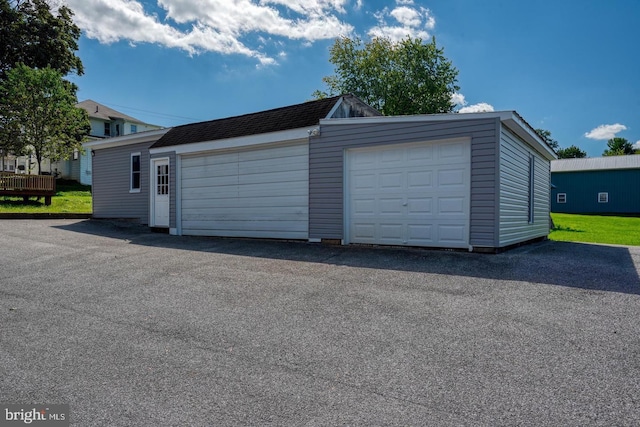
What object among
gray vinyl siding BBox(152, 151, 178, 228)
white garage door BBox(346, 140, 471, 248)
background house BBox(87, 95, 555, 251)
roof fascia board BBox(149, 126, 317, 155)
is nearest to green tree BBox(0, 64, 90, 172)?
background house BBox(87, 95, 555, 251)

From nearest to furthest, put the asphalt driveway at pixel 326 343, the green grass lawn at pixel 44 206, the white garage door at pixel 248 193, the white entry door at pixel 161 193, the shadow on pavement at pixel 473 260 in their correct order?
the asphalt driveway at pixel 326 343, the shadow on pavement at pixel 473 260, the white garage door at pixel 248 193, the white entry door at pixel 161 193, the green grass lawn at pixel 44 206

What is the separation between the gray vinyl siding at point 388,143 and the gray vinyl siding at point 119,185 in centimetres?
820

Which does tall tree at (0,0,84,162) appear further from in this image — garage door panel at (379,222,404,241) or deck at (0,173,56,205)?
garage door panel at (379,222,404,241)

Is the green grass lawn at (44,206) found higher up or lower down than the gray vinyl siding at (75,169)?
lower down

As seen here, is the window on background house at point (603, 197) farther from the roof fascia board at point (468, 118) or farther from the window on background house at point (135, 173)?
the window on background house at point (135, 173)

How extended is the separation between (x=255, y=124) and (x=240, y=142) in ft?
2.23

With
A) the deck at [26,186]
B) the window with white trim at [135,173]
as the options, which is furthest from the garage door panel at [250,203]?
the deck at [26,186]

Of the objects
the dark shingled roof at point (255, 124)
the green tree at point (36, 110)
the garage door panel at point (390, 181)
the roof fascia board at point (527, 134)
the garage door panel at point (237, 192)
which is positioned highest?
the green tree at point (36, 110)

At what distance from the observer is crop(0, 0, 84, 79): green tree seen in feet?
82.5

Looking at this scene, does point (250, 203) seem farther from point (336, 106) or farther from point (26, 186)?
point (26, 186)

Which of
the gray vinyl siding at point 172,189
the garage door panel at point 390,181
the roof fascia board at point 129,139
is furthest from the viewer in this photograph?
the roof fascia board at point 129,139

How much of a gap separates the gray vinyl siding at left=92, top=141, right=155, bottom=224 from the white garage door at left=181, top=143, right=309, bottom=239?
3594 mm

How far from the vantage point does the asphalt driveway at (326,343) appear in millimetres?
2572

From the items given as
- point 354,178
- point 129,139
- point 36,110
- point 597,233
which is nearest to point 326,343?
point 354,178
